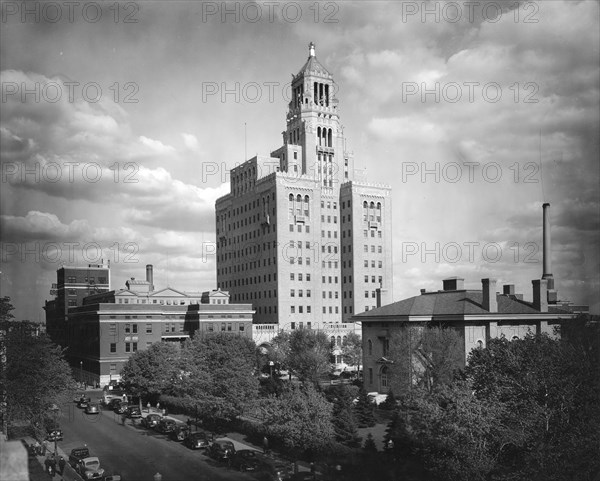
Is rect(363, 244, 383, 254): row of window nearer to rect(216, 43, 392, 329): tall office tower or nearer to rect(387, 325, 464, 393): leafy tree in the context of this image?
rect(216, 43, 392, 329): tall office tower

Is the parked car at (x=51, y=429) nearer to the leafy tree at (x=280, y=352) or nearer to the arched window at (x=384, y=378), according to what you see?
the arched window at (x=384, y=378)

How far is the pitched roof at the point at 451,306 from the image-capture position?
6006cm

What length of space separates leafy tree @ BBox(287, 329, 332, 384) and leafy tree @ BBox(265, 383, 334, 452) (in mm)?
33321

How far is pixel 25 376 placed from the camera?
143 ft

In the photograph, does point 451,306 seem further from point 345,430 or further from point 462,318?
point 345,430

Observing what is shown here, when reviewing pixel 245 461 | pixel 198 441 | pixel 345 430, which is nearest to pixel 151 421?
pixel 198 441

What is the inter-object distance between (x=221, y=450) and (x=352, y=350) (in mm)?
54386

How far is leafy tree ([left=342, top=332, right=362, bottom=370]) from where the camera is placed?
92.1 metres

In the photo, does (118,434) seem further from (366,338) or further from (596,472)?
(596,472)

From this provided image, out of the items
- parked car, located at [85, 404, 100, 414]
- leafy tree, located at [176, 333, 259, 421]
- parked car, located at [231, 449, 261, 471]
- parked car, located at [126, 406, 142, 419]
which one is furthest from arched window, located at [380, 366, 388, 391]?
parked car, located at [85, 404, 100, 414]

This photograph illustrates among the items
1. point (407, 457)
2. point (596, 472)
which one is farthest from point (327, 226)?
point (596, 472)

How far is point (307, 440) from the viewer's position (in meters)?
36.5

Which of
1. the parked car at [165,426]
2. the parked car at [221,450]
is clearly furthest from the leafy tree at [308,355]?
the parked car at [221,450]

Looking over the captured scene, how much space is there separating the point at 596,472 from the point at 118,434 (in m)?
36.8
